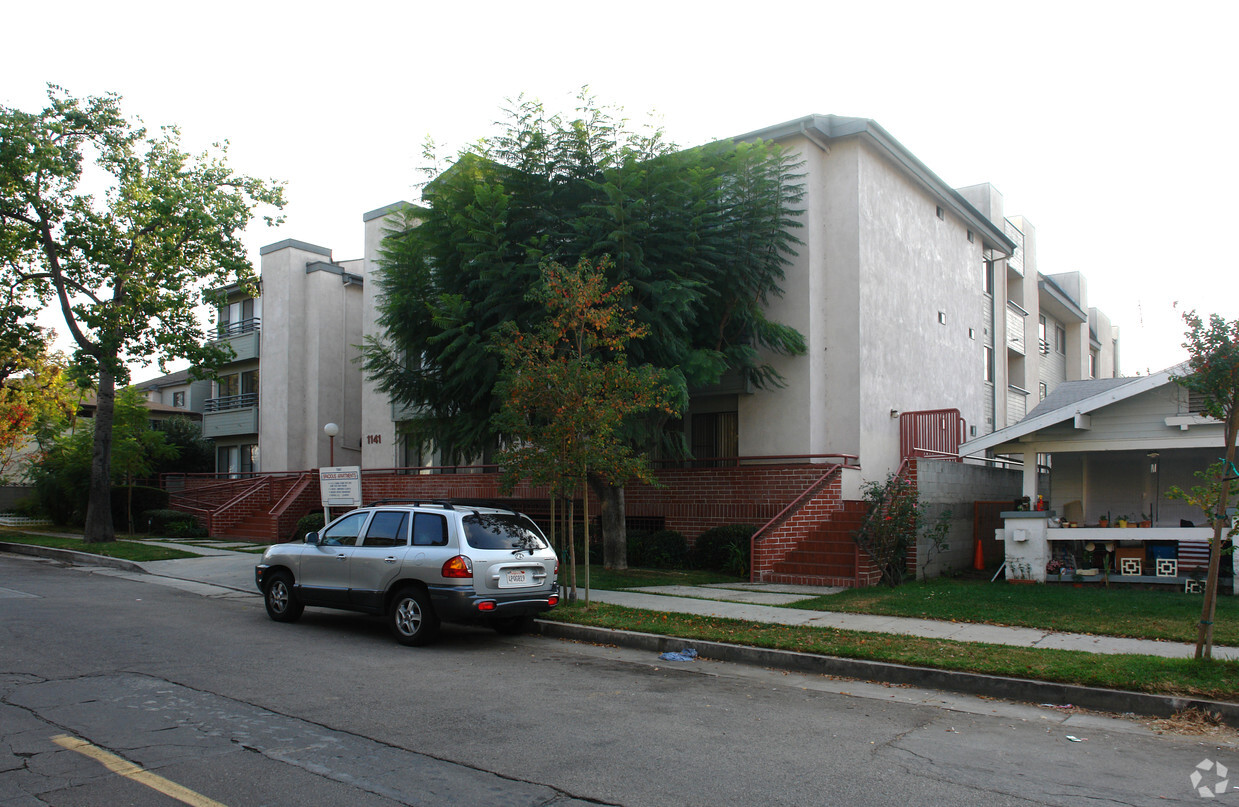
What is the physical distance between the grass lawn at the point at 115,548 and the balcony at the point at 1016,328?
25.4 m

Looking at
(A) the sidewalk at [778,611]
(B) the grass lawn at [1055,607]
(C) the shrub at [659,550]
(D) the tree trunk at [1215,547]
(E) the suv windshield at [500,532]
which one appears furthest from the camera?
(C) the shrub at [659,550]

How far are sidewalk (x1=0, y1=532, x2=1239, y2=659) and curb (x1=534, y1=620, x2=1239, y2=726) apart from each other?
161cm

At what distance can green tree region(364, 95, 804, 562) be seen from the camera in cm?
1577

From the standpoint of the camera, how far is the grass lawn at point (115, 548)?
19.8 metres

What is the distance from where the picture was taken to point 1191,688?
7.36 meters

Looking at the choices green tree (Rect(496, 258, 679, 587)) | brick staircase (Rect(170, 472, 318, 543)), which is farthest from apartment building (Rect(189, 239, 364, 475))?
green tree (Rect(496, 258, 679, 587))

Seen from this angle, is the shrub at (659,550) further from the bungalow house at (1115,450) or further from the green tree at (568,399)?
the bungalow house at (1115,450)

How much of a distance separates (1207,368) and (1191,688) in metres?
2.84

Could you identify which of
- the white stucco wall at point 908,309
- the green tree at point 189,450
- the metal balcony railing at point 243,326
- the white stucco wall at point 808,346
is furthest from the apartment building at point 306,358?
the white stucco wall at point 908,309

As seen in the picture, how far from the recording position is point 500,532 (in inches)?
417

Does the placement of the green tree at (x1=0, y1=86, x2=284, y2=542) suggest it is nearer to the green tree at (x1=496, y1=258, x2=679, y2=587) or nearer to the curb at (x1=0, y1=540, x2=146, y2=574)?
the curb at (x1=0, y1=540, x2=146, y2=574)

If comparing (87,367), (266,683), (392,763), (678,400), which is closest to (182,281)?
(87,367)

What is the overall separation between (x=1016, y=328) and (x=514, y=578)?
Answer: 2514cm

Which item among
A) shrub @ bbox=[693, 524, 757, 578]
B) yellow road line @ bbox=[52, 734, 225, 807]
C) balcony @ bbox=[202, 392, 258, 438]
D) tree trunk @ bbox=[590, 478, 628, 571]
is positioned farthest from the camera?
balcony @ bbox=[202, 392, 258, 438]
